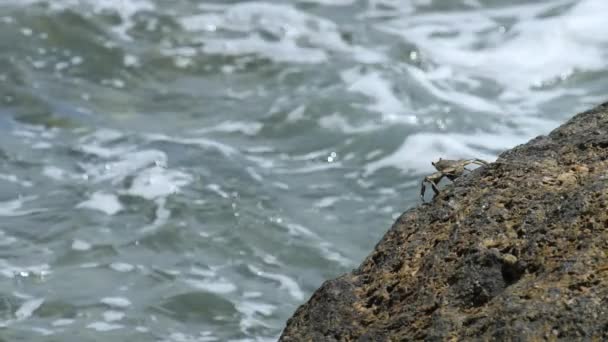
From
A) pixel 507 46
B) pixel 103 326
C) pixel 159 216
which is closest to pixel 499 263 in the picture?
pixel 103 326

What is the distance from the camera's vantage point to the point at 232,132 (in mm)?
6965

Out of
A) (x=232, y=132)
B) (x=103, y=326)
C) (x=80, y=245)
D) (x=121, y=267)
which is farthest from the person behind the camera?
(x=232, y=132)

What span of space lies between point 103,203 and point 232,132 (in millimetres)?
1383

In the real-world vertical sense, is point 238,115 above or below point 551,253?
above

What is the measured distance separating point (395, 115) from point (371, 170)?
82 cm

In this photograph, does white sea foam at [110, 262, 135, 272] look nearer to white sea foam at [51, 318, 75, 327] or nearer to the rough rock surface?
white sea foam at [51, 318, 75, 327]

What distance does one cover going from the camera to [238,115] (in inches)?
286

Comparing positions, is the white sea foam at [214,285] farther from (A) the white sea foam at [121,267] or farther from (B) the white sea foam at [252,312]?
(A) the white sea foam at [121,267]

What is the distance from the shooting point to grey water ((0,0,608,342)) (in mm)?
4832

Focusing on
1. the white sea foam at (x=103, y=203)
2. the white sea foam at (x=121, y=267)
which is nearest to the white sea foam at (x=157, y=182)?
the white sea foam at (x=103, y=203)

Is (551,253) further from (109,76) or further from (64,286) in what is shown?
(109,76)

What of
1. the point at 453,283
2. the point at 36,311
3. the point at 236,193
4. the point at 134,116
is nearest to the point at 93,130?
the point at 134,116

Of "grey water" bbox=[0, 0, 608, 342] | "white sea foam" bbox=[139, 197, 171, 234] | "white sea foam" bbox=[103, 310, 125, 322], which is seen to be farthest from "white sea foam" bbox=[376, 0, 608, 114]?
"white sea foam" bbox=[103, 310, 125, 322]

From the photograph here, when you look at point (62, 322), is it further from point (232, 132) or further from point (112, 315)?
point (232, 132)
